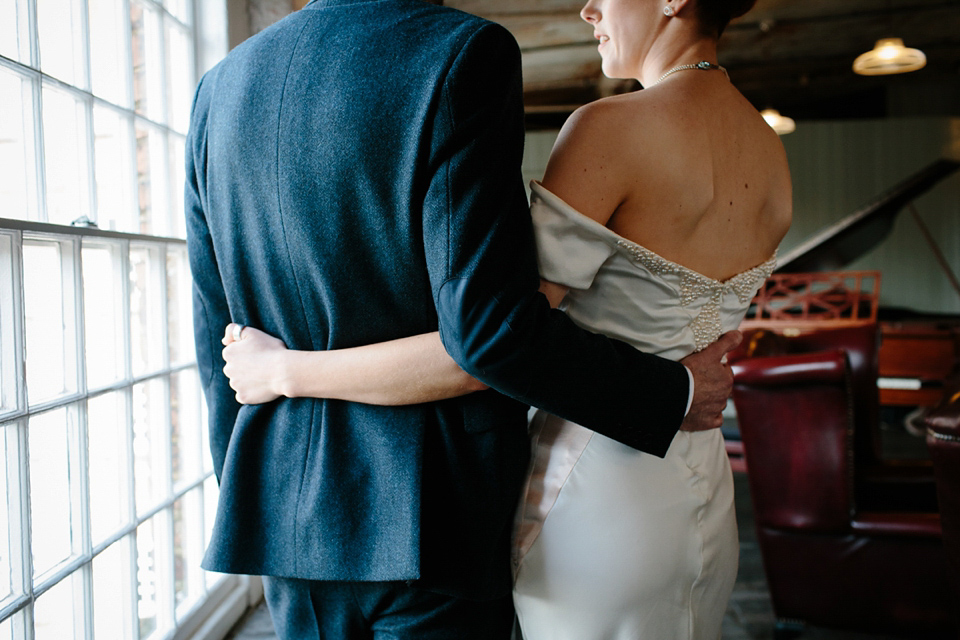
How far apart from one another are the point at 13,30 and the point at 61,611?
121 centimetres

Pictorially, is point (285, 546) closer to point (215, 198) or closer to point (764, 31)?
point (215, 198)

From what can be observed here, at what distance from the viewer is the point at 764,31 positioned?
6164mm

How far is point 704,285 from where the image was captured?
41.6 inches

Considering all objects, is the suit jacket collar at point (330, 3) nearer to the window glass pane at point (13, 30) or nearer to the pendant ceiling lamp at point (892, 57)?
the window glass pane at point (13, 30)

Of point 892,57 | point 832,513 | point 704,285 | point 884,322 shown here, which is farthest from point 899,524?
point 884,322

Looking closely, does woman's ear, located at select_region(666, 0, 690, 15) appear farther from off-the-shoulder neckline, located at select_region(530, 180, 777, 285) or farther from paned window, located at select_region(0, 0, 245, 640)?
paned window, located at select_region(0, 0, 245, 640)

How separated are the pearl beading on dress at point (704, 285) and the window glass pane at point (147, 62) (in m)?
1.56

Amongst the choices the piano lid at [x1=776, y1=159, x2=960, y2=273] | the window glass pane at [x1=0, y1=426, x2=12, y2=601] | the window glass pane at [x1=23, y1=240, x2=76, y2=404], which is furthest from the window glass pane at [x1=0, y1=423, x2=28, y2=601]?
the piano lid at [x1=776, y1=159, x2=960, y2=273]

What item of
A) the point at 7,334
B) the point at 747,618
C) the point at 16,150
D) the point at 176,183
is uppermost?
the point at 176,183

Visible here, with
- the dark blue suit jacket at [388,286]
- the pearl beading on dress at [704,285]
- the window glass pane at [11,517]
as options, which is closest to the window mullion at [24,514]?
the window glass pane at [11,517]

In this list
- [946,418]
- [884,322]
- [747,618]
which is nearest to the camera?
[946,418]

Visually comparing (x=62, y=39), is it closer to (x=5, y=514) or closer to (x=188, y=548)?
(x=5, y=514)

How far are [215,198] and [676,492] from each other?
0.82 metres

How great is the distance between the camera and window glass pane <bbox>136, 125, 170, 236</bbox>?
193 centimetres
